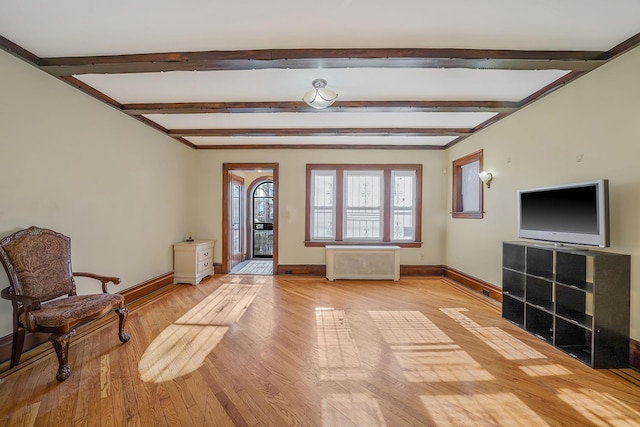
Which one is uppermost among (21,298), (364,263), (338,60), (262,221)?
(338,60)

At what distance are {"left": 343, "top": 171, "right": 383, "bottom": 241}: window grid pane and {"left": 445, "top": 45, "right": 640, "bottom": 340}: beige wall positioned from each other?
6.30 ft

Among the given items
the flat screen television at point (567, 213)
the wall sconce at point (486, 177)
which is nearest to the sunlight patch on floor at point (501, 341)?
the flat screen television at point (567, 213)

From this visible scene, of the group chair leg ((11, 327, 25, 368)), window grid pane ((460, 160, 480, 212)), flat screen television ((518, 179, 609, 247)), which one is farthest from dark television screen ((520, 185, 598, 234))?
chair leg ((11, 327, 25, 368))

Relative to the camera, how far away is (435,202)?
5.80 metres

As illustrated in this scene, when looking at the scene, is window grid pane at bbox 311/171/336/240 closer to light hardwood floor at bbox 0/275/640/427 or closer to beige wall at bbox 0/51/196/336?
light hardwood floor at bbox 0/275/640/427

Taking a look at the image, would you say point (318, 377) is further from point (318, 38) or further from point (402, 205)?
point (402, 205)

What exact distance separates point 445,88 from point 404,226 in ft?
10.5

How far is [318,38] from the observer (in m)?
2.34

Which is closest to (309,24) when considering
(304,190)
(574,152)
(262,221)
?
(574,152)

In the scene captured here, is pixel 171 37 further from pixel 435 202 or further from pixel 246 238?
pixel 246 238

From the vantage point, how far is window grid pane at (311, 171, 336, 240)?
586 centimetres

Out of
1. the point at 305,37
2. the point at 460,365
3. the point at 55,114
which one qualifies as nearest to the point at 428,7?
the point at 305,37

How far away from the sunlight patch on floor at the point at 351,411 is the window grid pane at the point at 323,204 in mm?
3985

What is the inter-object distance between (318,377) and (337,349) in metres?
0.49
